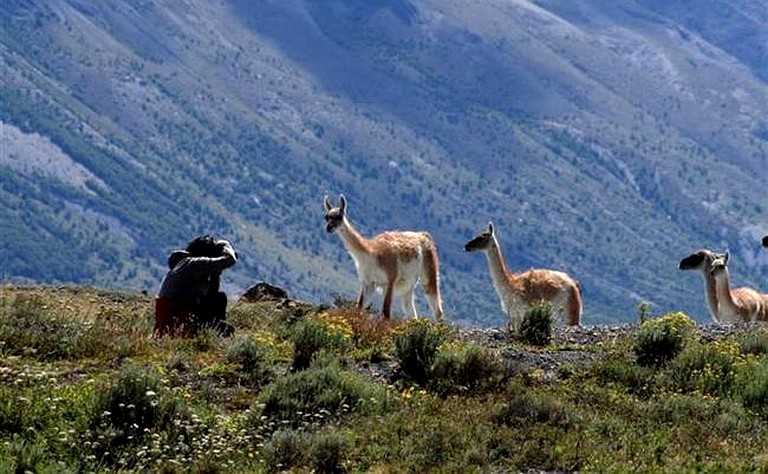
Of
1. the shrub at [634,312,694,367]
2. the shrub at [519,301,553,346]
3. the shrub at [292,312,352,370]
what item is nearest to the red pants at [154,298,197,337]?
the shrub at [292,312,352,370]

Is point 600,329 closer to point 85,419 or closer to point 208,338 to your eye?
point 208,338

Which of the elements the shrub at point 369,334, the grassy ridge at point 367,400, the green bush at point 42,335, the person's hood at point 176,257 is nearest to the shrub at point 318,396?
→ the grassy ridge at point 367,400

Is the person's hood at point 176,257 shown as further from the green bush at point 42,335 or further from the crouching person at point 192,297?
the green bush at point 42,335

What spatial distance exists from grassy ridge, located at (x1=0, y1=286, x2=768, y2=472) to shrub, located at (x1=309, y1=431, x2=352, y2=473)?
0.01 meters

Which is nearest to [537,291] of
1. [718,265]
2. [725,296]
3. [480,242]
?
[480,242]

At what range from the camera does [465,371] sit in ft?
56.8

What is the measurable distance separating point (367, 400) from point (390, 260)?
12.2 metres

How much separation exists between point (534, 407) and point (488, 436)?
0.91 metres

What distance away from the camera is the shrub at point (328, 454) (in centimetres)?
1416

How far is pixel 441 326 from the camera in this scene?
1872cm

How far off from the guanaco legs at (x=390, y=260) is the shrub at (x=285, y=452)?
41.9 ft

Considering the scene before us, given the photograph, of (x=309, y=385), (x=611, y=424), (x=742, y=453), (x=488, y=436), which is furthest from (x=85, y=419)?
(x=742, y=453)

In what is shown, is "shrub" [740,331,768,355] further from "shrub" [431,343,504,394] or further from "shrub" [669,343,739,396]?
"shrub" [431,343,504,394]

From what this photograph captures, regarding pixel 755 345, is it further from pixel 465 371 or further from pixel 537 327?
pixel 465 371
